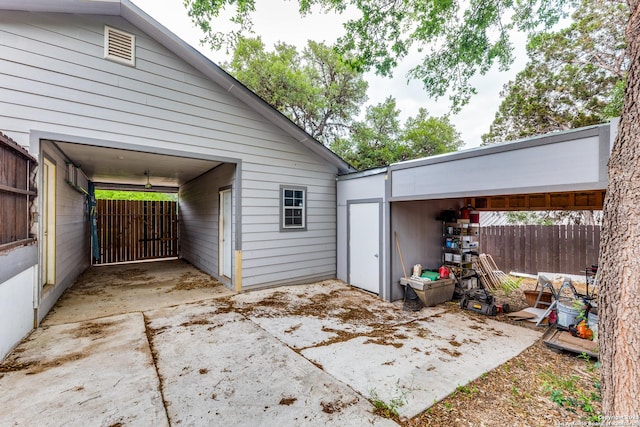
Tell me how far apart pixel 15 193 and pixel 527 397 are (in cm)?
585

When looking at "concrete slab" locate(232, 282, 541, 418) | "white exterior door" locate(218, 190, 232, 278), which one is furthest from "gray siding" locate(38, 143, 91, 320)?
"concrete slab" locate(232, 282, 541, 418)

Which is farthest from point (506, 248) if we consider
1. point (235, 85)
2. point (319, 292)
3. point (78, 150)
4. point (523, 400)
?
point (78, 150)

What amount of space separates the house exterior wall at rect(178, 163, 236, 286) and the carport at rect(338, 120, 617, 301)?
282 cm

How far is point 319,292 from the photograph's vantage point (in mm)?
5766

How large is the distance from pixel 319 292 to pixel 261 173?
9.51 feet

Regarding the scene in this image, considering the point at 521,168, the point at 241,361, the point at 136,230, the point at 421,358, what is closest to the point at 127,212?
the point at 136,230

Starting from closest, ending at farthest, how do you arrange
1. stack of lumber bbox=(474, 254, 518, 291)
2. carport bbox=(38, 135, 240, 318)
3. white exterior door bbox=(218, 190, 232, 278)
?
carport bbox=(38, 135, 240, 318) < white exterior door bbox=(218, 190, 232, 278) < stack of lumber bbox=(474, 254, 518, 291)

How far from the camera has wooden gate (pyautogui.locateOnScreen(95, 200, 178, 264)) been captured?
894cm

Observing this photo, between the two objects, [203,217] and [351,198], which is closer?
[351,198]

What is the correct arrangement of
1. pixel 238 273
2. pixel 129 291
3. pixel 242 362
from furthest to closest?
pixel 129 291 → pixel 238 273 → pixel 242 362

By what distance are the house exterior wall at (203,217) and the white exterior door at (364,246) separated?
271 centimetres

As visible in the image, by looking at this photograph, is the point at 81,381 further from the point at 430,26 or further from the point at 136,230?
the point at 136,230

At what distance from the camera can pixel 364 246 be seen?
19.4 ft

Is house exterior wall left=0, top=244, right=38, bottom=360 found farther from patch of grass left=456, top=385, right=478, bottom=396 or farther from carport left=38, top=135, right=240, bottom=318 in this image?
patch of grass left=456, top=385, right=478, bottom=396
